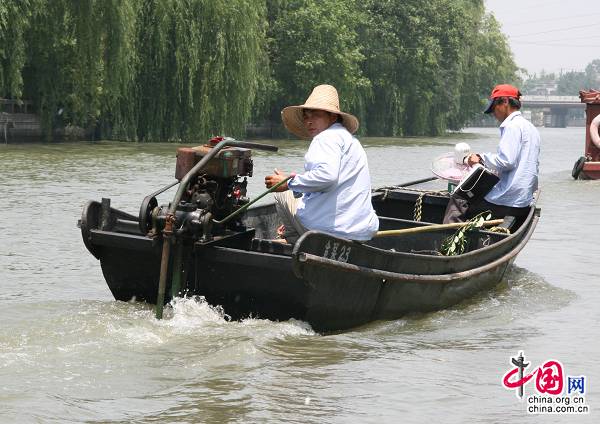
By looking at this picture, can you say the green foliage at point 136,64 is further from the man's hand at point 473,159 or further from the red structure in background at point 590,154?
the man's hand at point 473,159

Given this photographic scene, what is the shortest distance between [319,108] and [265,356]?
5.78 ft

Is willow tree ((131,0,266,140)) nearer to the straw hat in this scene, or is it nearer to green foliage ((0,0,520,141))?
green foliage ((0,0,520,141))

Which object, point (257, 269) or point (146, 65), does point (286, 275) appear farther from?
point (146, 65)

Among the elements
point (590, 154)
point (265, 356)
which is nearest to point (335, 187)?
point (265, 356)

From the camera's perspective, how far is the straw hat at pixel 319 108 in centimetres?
827

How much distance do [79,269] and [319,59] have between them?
43206 millimetres

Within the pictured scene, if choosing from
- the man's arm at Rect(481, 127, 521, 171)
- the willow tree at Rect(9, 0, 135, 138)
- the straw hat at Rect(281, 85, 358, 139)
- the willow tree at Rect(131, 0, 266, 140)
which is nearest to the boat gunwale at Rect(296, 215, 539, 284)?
the man's arm at Rect(481, 127, 521, 171)

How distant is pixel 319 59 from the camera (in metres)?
54.3

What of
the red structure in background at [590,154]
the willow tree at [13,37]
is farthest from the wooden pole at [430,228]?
the willow tree at [13,37]

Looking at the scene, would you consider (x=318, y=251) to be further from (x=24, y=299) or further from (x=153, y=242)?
(x=24, y=299)

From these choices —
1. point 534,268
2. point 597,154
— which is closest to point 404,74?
point 597,154

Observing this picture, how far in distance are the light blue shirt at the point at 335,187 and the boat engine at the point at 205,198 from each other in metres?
0.53

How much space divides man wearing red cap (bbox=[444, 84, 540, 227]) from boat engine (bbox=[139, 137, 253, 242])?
3294 mm

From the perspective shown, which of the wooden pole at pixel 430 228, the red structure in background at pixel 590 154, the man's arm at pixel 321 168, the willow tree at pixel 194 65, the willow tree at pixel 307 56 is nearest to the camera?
the man's arm at pixel 321 168
